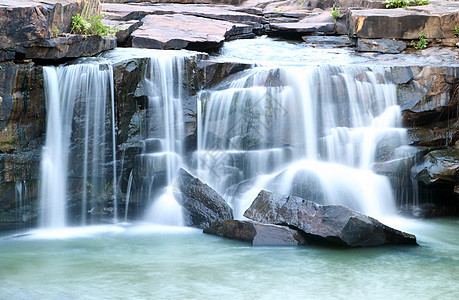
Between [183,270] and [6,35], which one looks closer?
[183,270]

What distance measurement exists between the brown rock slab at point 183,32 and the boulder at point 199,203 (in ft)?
13.0

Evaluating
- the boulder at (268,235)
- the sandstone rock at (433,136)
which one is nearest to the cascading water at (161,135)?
the boulder at (268,235)

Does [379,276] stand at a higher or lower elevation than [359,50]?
lower

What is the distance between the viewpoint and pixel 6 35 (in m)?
9.17

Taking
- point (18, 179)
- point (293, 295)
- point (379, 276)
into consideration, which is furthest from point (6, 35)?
point (379, 276)

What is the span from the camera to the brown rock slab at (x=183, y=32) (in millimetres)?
12488

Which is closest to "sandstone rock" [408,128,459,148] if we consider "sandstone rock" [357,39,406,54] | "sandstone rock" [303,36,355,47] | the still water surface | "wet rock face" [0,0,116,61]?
the still water surface

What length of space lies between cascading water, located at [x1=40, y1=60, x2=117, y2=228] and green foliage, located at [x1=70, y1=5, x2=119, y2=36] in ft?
3.08

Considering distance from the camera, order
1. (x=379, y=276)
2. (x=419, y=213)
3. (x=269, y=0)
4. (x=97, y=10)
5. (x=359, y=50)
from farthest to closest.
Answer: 1. (x=269, y=0)
2. (x=359, y=50)
3. (x=97, y=10)
4. (x=419, y=213)
5. (x=379, y=276)

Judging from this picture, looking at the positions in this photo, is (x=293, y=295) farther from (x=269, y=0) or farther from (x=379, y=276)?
(x=269, y=0)

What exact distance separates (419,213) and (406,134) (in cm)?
150

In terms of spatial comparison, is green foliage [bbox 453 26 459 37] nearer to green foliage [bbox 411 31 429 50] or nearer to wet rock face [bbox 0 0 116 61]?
green foliage [bbox 411 31 429 50]

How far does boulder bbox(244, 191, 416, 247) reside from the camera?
8.02 meters

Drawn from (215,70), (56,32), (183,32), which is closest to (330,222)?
(215,70)
